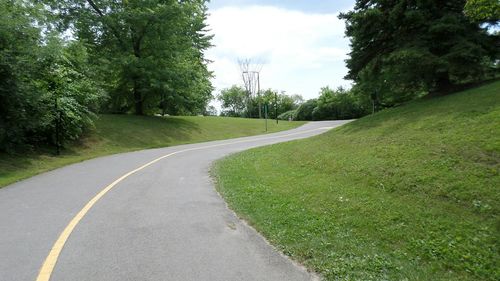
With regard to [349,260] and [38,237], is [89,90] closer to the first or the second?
[38,237]

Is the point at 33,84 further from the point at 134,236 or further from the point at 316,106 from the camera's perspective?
the point at 316,106

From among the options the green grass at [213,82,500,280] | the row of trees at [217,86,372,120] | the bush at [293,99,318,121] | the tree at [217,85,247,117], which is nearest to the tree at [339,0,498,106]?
the green grass at [213,82,500,280]

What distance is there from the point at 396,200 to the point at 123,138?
73.9 feet

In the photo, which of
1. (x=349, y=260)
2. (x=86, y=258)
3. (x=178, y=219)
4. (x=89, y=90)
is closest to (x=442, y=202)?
(x=349, y=260)

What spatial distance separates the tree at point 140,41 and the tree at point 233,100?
230 feet

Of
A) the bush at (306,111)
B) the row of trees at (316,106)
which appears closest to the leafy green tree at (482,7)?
the row of trees at (316,106)

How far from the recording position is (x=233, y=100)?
352 ft

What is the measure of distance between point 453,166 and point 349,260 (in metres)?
4.06

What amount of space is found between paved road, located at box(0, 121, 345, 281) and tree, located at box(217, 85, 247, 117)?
94.2 m

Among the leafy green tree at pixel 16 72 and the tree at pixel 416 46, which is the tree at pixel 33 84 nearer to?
the leafy green tree at pixel 16 72

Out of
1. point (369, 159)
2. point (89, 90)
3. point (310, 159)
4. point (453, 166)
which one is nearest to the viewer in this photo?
point (453, 166)

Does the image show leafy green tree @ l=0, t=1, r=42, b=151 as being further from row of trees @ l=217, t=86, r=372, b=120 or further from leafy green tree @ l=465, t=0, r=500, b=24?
row of trees @ l=217, t=86, r=372, b=120

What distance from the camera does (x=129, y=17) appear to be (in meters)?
30.4

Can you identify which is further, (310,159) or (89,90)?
(89,90)
